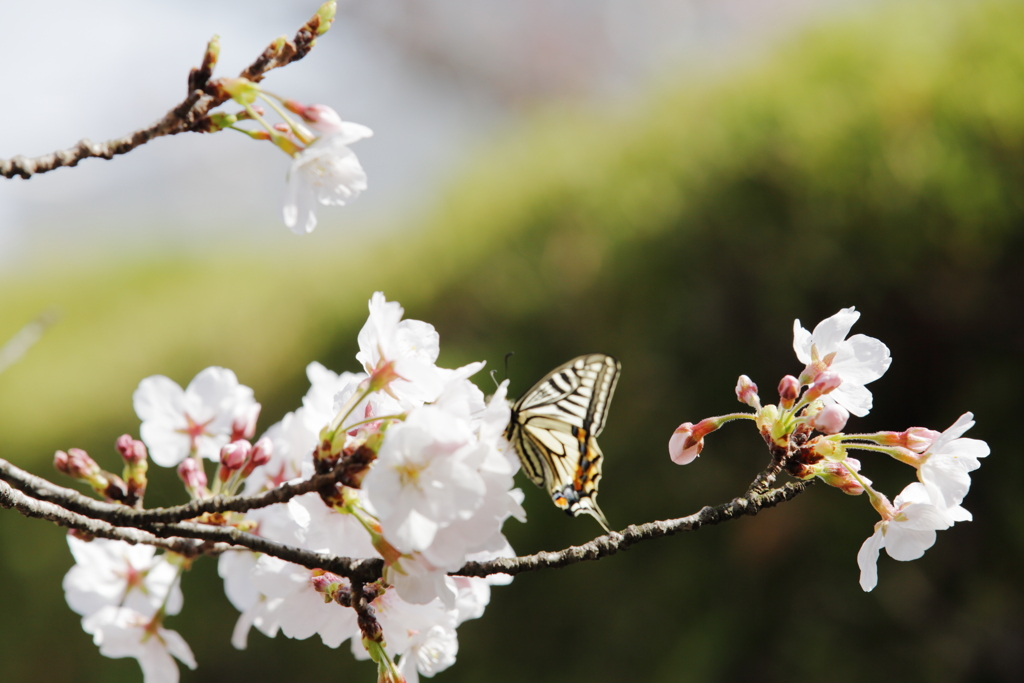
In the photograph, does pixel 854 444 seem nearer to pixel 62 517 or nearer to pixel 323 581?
pixel 323 581

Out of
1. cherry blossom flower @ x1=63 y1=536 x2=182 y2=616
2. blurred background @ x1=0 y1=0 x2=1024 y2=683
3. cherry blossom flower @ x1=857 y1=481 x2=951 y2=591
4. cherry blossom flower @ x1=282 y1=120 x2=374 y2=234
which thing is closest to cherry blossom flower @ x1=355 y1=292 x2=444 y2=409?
cherry blossom flower @ x1=282 y1=120 x2=374 y2=234

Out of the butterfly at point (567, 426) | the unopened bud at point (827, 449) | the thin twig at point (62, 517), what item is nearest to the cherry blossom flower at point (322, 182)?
the thin twig at point (62, 517)

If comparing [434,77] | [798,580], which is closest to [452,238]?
[798,580]

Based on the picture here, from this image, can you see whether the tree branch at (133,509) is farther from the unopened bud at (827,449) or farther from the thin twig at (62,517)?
the unopened bud at (827,449)

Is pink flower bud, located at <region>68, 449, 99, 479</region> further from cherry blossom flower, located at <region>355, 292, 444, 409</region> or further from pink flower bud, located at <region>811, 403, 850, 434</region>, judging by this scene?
pink flower bud, located at <region>811, 403, 850, 434</region>

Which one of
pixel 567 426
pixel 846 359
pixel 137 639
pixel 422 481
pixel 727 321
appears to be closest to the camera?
pixel 422 481

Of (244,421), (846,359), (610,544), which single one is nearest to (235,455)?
(244,421)

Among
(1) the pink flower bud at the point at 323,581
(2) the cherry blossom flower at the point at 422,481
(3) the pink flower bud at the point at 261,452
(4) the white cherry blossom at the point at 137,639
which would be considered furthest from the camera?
(4) the white cherry blossom at the point at 137,639

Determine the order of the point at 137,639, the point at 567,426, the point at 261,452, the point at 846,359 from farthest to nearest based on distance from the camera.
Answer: the point at 567,426, the point at 137,639, the point at 261,452, the point at 846,359
